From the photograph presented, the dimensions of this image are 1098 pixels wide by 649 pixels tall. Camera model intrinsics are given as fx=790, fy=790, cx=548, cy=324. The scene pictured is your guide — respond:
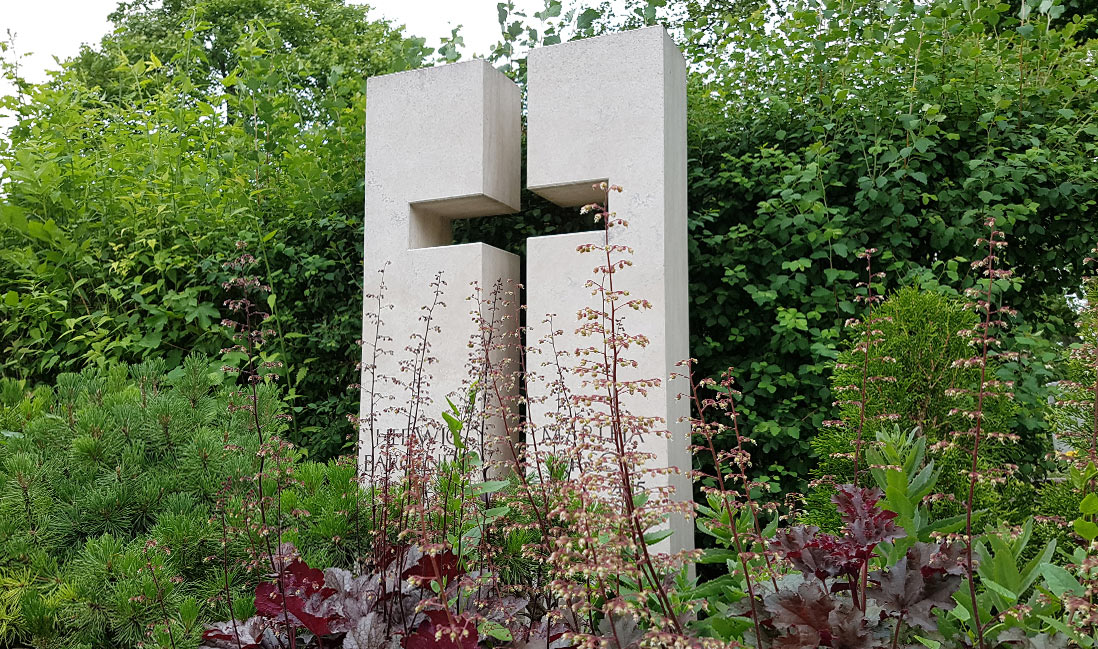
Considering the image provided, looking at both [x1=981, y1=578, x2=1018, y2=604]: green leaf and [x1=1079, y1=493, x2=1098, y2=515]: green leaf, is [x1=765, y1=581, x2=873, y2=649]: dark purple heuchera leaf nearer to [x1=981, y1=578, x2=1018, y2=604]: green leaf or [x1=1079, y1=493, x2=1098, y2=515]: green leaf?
[x1=981, y1=578, x2=1018, y2=604]: green leaf

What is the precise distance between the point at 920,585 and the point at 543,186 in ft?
7.74

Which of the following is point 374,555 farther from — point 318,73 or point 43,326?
point 318,73

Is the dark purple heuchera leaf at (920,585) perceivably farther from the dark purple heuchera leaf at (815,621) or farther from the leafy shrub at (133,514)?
the leafy shrub at (133,514)

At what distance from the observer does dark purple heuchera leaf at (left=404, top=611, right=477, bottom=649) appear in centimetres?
124

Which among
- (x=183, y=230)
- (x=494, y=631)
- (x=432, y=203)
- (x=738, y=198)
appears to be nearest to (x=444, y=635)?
(x=494, y=631)

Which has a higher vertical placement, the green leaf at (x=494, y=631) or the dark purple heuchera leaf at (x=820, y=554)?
the dark purple heuchera leaf at (x=820, y=554)

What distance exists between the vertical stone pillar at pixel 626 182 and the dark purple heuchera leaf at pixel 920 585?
5.17 feet

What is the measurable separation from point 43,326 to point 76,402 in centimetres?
183

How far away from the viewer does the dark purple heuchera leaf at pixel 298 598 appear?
162 centimetres

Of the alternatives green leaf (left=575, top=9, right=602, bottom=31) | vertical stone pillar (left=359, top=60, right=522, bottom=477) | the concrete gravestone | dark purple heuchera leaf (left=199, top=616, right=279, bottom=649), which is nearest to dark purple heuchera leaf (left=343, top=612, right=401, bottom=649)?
dark purple heuchera leaf (left=199, top=616, right=279, bottom=649)

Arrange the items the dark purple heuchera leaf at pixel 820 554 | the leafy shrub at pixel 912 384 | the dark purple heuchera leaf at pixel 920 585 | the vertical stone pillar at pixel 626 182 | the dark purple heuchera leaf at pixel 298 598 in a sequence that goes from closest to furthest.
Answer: the dark purple heuchera leaf at pixel 920 585 < the dark purple heuchera leaf at pixel 820 554 < the dark purple heuchera leaf at pixel 298 598 < the leafy shrub at pixel 912 384 < the vertical stone pillar at pixel 626 182

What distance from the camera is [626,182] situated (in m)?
3.24

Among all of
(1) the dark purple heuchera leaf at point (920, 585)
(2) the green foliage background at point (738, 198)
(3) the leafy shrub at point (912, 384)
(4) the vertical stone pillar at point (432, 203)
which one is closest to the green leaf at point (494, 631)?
(1) the dark purple heuchera leaf at point (920, 585)

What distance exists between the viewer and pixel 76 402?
3.07m
